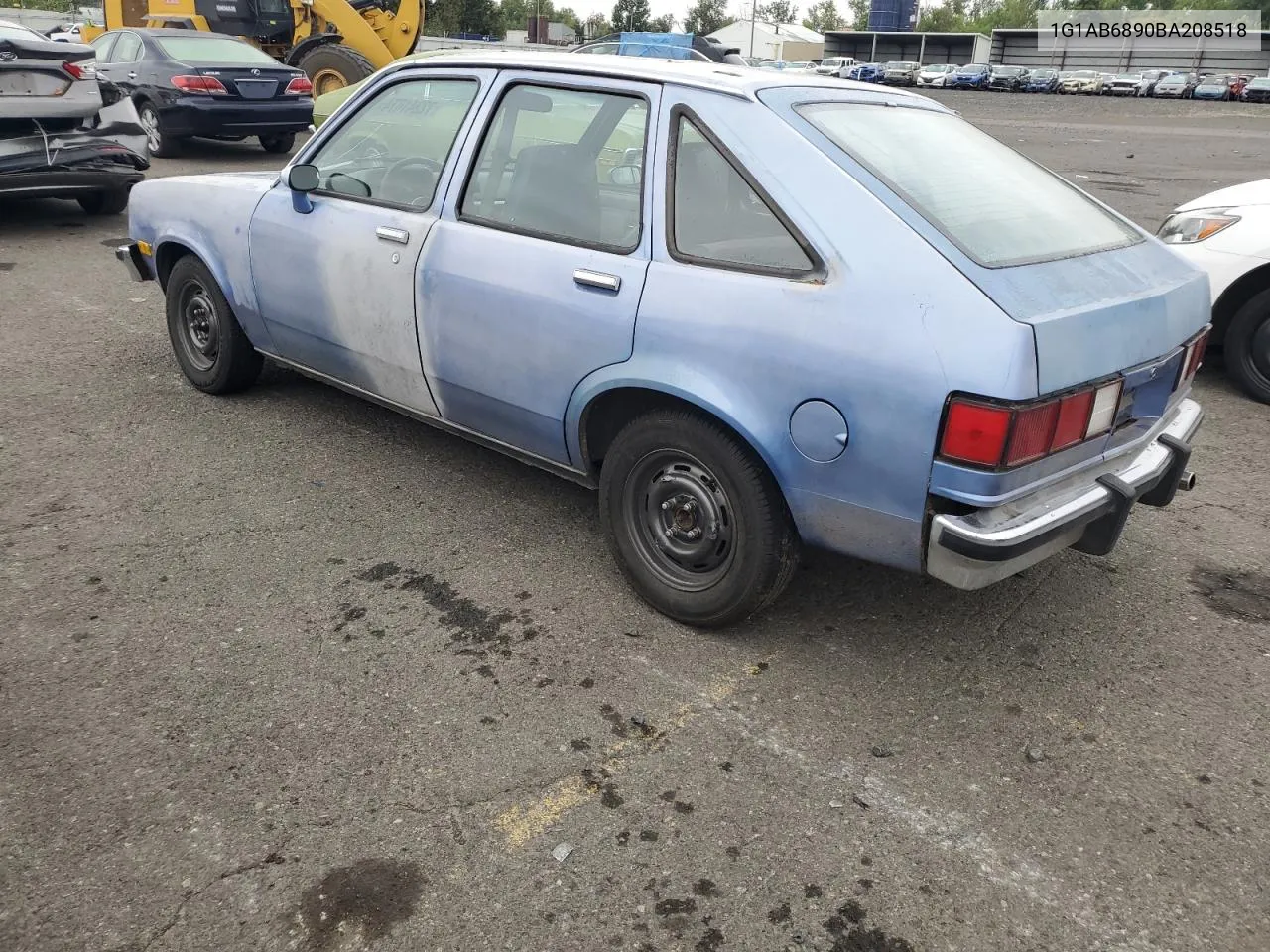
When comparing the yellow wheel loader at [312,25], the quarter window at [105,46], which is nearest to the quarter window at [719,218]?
the quarter window at [105,46]

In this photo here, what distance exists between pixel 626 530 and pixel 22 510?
2.40 metres

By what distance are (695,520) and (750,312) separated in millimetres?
720

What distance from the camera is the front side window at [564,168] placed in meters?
3.21

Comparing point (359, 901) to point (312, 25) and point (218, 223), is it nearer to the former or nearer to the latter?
point (218, 223)

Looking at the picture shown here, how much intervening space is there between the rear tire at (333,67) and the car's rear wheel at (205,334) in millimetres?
10807

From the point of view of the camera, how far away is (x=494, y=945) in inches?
83.0

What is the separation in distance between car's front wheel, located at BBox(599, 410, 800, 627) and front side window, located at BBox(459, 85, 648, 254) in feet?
2.12

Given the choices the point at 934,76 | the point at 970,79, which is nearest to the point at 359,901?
the point at 970,79

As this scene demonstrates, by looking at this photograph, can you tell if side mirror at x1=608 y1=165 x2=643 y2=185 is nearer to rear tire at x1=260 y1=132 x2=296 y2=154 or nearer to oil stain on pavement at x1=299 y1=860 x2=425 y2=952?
oil stain on pavement at x1=299 y1=860 x2=425 y2=952

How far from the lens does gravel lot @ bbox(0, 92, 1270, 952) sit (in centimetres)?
222

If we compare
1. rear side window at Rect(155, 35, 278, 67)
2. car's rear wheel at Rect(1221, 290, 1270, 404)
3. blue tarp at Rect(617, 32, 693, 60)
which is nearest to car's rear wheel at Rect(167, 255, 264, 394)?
blue tarp at Rect(617, 32, 693, 60)

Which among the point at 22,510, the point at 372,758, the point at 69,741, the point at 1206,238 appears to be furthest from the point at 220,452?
the point at 1206,238

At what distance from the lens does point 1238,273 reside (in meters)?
5.46

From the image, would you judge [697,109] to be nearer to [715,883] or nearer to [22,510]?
[715,883]
